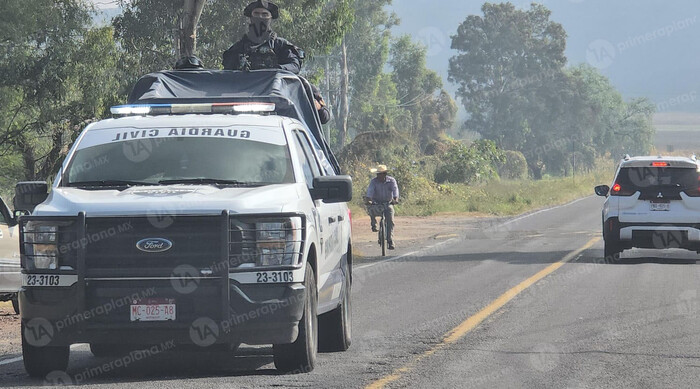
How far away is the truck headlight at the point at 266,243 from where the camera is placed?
873cm

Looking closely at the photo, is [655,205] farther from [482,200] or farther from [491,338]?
[482,200]

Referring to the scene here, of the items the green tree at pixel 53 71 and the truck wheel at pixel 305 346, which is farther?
the green tree at pixel 53 71

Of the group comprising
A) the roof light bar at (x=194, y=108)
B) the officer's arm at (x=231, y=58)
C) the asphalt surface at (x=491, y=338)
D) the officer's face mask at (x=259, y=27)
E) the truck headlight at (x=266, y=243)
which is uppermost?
the officer's face mask at (x=259, y=27)

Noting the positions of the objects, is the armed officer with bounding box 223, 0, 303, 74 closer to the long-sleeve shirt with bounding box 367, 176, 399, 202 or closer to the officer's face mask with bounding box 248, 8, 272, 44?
the officer's face mask with bounding box 248, 8, 272, 44

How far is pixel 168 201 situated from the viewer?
877cm

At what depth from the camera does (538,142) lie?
119 meters

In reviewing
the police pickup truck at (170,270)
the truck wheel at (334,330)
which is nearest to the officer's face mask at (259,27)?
the truck wheel at (334,330)

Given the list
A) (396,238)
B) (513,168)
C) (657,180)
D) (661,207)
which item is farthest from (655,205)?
(513,168)

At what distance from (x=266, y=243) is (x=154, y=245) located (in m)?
0.76

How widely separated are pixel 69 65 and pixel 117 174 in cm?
2185

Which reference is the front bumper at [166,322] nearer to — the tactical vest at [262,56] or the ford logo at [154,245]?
the ford logo at [154,245]

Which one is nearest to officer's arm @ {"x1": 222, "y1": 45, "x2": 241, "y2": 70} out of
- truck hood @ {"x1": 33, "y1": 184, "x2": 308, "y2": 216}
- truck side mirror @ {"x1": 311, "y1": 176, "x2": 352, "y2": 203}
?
truck side mirror @ {"x1": 311, "y1": 176, "x2": 352, "y2": 203}

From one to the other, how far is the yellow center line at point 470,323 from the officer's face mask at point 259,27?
4.01 metres

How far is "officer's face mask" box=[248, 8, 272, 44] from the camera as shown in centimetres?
1466
